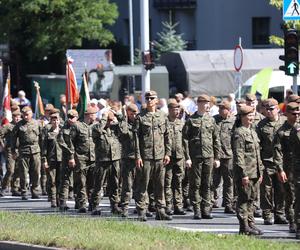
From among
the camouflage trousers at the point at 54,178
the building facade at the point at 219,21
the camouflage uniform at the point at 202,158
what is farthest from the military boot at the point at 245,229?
the building facade at the point at 219,21

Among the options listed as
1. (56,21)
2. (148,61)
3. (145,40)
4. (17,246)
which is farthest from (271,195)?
(56,21)

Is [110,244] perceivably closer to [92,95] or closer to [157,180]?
[157,180]

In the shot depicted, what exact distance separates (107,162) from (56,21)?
99.6 ft

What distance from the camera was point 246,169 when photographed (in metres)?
14.9

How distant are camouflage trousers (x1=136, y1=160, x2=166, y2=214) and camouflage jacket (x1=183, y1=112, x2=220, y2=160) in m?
0.69

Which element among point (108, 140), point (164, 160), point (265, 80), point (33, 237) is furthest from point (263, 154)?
point (265, 80)

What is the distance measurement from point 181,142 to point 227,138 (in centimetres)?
111

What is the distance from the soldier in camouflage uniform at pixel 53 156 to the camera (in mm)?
20094

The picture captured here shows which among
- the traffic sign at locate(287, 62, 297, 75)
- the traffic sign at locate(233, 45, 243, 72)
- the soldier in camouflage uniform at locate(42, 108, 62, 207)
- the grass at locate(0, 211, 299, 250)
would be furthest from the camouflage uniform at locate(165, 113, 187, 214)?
the traffic sign at locate(233, 45, 243, 72)

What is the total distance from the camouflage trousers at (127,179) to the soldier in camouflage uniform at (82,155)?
1.09 meters

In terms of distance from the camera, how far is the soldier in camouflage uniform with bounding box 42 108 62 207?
65.9ft

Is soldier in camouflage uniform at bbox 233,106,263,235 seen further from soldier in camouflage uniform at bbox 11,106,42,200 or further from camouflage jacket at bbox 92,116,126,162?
soldier in camouflage uniform at bbox 11,106,42,200

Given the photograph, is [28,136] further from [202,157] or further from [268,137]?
[268,137]

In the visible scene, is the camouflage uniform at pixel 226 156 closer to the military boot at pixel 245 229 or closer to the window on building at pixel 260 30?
the military boot at pixel 245 229
